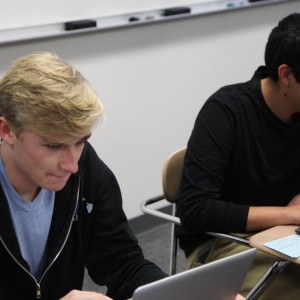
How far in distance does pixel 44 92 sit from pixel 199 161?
0.75 meters

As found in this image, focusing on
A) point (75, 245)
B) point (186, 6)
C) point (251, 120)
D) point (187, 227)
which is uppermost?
point (186, 6)

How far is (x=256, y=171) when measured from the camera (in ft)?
6.46

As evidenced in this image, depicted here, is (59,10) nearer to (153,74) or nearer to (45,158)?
(153,74)

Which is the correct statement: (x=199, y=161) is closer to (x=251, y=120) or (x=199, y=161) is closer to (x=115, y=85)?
(x=251, y=120)

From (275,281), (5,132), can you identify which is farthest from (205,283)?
(275,281)

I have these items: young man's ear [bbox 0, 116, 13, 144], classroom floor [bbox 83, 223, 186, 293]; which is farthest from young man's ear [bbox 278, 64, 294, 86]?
classroom floor [bbox 83, 223, 186, 293]

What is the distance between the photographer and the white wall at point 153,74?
272 cm

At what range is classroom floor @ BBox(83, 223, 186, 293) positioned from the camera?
2.90 m

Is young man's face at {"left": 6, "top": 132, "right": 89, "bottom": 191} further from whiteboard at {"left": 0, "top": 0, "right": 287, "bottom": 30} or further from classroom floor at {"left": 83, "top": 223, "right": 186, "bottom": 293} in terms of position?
classroom floor at {"left": 83, "top": 223, "right": 186, "bottom": 293}

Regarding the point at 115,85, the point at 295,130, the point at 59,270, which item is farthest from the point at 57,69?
the point at 115,85

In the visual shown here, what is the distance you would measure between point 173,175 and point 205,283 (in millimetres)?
912

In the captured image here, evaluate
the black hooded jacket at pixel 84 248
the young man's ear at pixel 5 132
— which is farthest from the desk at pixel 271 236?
the young man's ear at pixel 5 132

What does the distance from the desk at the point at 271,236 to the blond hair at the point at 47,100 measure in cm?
60

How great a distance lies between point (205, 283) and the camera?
111cm
